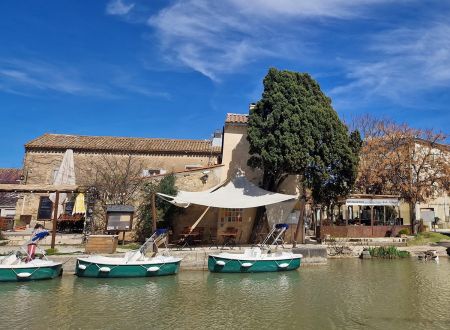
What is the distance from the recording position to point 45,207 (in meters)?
22.9

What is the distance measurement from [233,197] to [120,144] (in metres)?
13.1

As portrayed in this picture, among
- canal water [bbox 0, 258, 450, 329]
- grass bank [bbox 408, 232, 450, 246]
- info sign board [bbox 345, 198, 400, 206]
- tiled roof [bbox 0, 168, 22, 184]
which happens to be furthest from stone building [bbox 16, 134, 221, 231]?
canal water [bbox 0, 258, 450, 329]

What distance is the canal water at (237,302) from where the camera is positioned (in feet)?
26.0

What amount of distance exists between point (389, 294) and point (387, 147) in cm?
1781

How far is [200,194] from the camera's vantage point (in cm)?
1667

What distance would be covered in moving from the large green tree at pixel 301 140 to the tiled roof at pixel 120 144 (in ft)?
28.8

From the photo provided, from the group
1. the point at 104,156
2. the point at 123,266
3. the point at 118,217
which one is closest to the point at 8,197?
the point at 104,156

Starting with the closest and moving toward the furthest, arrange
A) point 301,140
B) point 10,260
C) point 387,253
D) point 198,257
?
point 10,260
point 198,257
point 301,140
point 387,253

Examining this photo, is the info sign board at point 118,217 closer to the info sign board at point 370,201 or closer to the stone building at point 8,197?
the info sign board at point 370,201

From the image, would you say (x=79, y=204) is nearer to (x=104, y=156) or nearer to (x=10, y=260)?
(x=10, y=260)

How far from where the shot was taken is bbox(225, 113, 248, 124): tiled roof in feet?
66.1

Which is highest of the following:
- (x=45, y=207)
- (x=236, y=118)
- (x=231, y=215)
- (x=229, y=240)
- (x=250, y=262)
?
(x=236, y=118)

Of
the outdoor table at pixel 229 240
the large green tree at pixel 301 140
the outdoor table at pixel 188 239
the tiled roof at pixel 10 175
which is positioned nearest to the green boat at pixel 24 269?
the outdoor table at pixel 188 239

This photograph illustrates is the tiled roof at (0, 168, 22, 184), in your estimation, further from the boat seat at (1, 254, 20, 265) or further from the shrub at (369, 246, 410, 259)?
the shrub at (369, 246, 410, 259)
